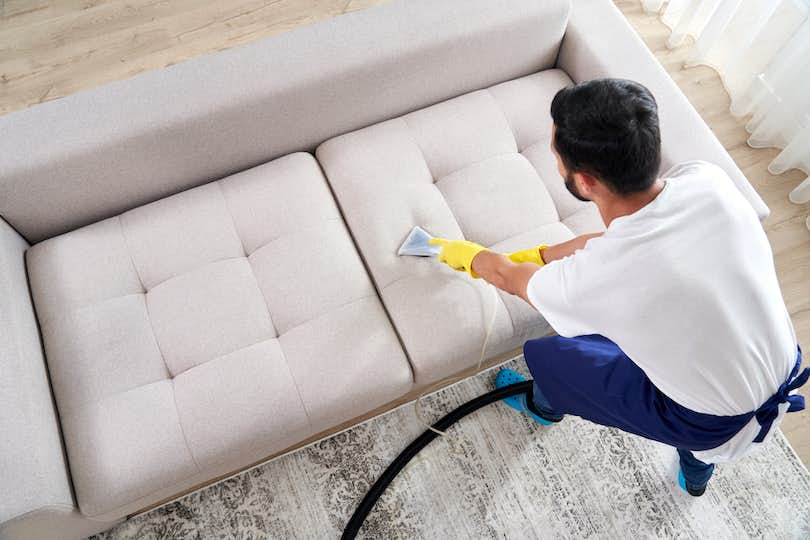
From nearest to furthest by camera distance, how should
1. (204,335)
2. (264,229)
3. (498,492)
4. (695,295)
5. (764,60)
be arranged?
(695,295)
(204,335)
(264,229)
(498,492)
(764,60)

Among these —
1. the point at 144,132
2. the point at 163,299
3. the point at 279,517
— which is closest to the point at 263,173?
the point at 144,132

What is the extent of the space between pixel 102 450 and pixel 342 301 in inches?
25.0

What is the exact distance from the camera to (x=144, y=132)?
60.3 inches

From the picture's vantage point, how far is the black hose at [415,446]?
1687mm

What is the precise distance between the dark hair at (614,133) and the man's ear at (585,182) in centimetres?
2

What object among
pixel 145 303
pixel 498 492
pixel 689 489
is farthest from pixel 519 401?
pixel 145 303

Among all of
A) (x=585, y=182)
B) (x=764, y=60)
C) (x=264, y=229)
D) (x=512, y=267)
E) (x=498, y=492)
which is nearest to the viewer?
(x=585, y=182)

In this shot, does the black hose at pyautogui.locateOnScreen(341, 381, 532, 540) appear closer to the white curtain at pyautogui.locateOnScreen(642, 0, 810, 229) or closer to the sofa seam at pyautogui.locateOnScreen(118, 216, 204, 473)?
the sofa seam at pyautogui.locateOnScreen(118, 216, 204, 473)

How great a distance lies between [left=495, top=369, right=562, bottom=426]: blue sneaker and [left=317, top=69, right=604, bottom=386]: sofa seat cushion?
0.24 metres

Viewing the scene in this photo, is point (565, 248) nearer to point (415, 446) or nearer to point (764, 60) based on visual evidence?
point (415, 446)

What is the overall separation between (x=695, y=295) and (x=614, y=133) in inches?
12.5

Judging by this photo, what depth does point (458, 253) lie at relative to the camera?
150 centimetres

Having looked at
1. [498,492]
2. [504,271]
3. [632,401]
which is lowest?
[498,492]

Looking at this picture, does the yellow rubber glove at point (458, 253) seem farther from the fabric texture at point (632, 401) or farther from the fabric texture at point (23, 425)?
the fabric texture at point (23, 425)
